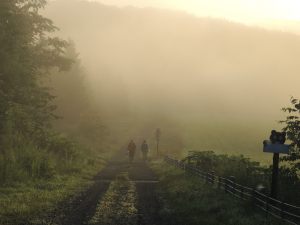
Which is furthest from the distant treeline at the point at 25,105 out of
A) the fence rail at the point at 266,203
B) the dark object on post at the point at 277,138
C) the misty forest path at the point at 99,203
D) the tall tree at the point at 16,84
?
the dark object on post at the point at 277,138

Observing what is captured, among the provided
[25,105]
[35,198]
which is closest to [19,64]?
[25,105]

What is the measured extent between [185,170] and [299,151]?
49.5 ft

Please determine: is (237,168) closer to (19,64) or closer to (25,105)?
(19,64)

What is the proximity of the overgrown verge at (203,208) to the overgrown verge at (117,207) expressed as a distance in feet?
4.22

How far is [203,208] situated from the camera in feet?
64.3

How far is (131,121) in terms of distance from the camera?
105 m

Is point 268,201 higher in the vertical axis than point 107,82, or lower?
lower

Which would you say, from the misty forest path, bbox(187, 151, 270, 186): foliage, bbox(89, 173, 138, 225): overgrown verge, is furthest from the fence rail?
bbox(89, 173, 138, 225): overgrown verge

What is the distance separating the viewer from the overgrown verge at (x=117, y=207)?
58.6 feet

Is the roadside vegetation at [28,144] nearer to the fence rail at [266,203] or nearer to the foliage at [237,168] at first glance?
the fence rail at [266,203]

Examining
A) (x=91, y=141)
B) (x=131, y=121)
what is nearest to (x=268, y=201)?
(x=91, y=141)

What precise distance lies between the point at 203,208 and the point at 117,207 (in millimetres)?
3626

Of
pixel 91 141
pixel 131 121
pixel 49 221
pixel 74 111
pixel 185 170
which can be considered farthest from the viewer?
pixel 131 121

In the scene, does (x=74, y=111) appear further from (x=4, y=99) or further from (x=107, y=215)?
(x=107, y=215)
